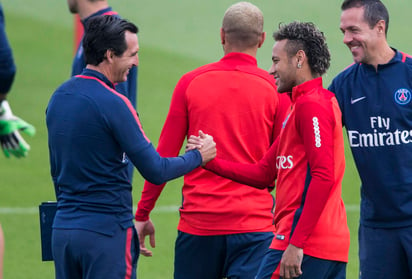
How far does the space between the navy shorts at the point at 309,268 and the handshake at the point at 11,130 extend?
146cm

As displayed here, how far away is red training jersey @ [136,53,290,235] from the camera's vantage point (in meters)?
5.56

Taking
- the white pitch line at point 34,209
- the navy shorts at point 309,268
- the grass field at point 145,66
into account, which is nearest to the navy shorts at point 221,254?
the navy shorts at point 309,268

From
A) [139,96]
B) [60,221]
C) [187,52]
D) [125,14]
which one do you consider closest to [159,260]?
[60,221]

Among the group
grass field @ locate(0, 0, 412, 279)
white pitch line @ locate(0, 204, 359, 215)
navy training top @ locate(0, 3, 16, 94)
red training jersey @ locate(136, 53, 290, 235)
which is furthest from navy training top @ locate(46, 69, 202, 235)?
white pitch line @ locate(0, 204, 359, 215)

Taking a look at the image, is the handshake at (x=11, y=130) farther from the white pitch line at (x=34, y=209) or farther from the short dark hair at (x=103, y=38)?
the white pitch line at (x=34, y=209)

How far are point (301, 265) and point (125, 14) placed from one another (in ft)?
58.7

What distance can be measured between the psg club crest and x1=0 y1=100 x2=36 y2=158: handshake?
7.19 feet

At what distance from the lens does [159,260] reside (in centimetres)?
915

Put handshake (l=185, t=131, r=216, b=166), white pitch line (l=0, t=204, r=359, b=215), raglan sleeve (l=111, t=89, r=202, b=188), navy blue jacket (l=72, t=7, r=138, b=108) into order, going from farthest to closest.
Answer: white pitch line (l=0, t=204, r=359, b=215), navy blue jacket (l=72, t=7, r=138, b=108), handshake (l=185, t=131, r=216, b=166), raglan sleeve (l=111, t=89, r=202, b=188)

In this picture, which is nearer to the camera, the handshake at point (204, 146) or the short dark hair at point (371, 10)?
the handshake at point (204, 146)

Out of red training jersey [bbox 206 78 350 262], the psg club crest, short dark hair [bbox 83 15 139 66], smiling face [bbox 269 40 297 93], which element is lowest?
red training jersey [bbox 206 78 350 262]

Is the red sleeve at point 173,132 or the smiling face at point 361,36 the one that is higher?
the smiling face at point 361,36

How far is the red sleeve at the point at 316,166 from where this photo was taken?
4766 millimetres

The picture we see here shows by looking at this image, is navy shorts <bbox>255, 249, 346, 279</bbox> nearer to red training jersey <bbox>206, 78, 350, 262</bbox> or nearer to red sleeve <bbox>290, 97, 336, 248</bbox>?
red training jersey <bbox>206, 78, 350, 262</bbox>
